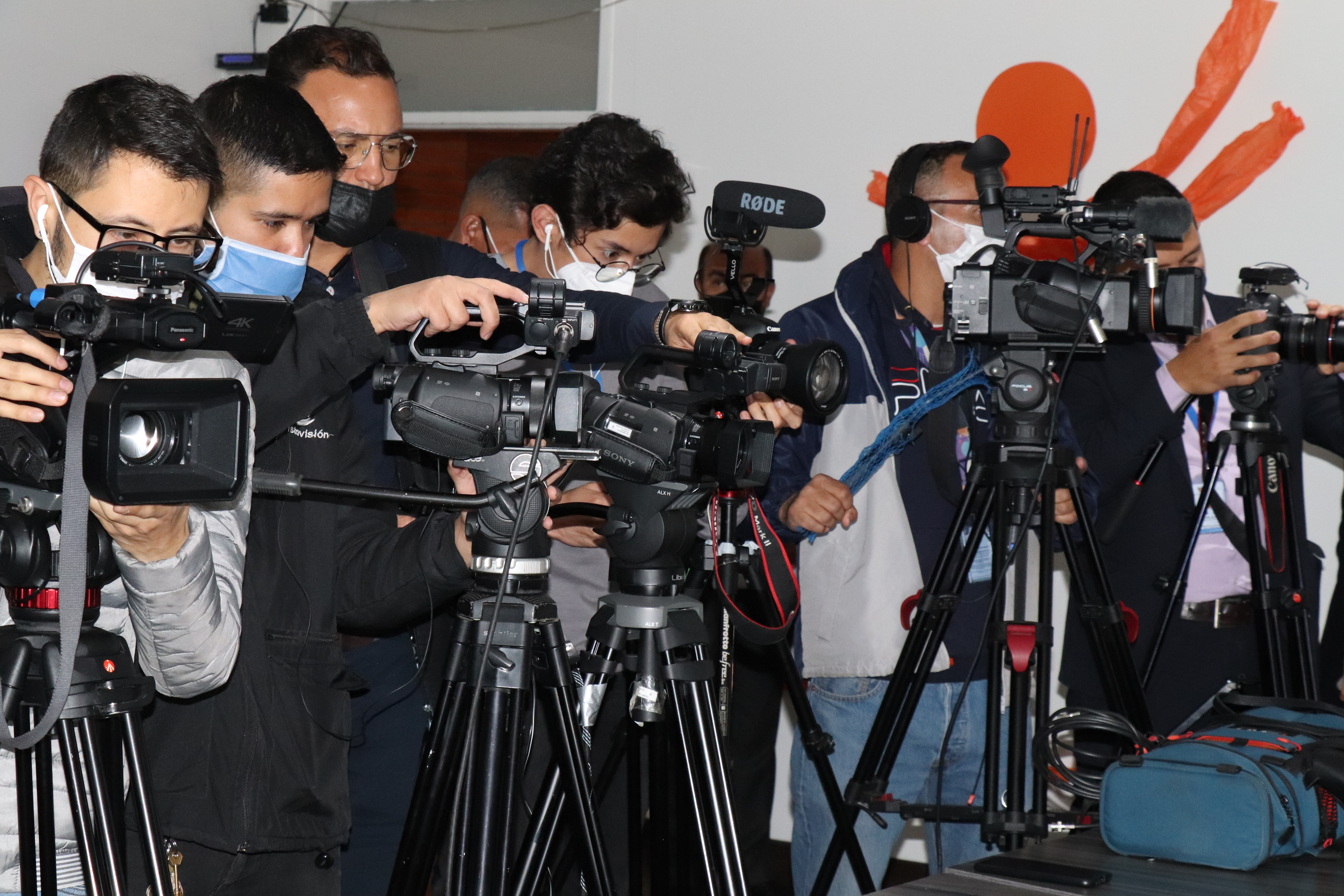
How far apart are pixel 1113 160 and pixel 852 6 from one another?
849mm

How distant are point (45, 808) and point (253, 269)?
73 cm

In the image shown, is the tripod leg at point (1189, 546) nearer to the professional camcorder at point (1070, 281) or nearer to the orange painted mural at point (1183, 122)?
the professional camcorder at point (1070, 281)

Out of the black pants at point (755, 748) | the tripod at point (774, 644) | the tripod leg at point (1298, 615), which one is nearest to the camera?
the tripod at point (774, 644)

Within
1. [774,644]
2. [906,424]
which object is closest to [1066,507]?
[906,424]

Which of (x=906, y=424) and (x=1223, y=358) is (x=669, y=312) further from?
(x=1223, y=358)

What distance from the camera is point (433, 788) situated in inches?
60.7

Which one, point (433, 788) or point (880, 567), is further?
point (880, 567)

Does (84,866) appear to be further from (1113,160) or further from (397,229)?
(1113,160)

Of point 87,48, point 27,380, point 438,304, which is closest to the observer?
point 27,380

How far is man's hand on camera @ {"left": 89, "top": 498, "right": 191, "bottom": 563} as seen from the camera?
119 cm

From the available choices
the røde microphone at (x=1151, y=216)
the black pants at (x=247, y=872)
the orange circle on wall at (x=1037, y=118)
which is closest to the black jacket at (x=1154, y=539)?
the røde microphone at (x=1151, y=216)

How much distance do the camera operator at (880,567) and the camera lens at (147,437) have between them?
129cm

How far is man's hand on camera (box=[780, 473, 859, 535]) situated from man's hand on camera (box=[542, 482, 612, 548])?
33cm

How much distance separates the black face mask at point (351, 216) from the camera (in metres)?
1.94
